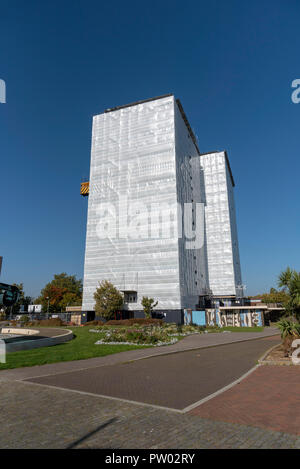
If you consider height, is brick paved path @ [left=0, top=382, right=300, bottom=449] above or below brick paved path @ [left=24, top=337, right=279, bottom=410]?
above

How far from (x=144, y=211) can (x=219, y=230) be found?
2844 cm

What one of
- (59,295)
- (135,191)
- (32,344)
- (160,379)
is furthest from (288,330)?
(59,295)

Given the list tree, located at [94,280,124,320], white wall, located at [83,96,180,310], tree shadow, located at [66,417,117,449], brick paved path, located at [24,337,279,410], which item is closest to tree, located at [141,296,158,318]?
white wall, located at [83,96,180,310]

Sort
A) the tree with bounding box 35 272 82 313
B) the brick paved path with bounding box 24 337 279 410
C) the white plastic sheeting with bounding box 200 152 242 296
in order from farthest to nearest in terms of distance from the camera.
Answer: the tree with bounding box 35 272 82 313, the white plastic sheeting with bounding box 200 152 242 296, the brick paved path with bounding box 24 337 279 410

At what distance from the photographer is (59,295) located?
84.9m

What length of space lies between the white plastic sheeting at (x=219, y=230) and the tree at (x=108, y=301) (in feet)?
103

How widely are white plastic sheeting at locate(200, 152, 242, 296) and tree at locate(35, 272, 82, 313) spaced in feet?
136

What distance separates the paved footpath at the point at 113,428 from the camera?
4430 millimetres

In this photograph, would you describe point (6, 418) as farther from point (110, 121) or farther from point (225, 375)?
point (110, 121)

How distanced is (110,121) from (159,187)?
1855 centimetres

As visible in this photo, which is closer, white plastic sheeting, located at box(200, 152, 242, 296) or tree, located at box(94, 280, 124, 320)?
tree, located at box(94, 280, 124, 320)

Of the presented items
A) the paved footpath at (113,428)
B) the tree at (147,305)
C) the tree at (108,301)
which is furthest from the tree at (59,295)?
the paved footpath at (113,428)

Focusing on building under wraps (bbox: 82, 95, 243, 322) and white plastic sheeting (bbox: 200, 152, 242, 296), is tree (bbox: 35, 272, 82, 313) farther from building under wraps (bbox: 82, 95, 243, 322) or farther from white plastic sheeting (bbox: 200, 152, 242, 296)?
white plastic sheeting (bbox: 200, 152, 242, 296)

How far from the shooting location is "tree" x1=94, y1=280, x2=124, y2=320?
134 feet
